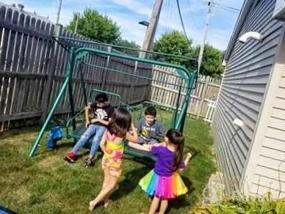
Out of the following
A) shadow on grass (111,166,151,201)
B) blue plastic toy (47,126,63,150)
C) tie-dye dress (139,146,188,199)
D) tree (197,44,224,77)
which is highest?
tree (197,44,224,77)

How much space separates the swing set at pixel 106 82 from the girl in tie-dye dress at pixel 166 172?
1.58 meters

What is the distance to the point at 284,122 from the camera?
5371mm

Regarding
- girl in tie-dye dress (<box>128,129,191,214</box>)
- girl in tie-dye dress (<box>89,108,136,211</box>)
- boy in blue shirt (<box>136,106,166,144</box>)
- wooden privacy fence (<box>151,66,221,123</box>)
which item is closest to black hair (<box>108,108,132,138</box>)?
girl in tie-dye dress (<box>89,108,136,211</box>)

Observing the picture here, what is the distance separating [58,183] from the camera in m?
5.62

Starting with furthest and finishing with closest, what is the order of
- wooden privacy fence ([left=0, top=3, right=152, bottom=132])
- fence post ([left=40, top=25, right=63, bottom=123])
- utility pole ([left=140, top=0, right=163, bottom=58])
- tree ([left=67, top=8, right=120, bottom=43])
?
tree ([left=67, top=8, right=120, bottom=43]) < utility pole ([left=140, top=0, right=163, bottom=58]) < fence post ([left=40, top=25, right=63, bottom=123]) < wooden privacy fence ([left=0, top=3, right=152, bottom=132])

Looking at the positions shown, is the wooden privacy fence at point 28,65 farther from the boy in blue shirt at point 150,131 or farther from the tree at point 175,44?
the tree at point 175,44

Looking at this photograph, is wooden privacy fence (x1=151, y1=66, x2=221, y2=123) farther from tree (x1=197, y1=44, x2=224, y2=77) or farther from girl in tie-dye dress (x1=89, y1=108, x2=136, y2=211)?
tree (x1=197, y1=44, x2=224, y2=77)

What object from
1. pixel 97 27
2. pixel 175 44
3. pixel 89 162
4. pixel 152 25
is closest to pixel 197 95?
pixel 152 25

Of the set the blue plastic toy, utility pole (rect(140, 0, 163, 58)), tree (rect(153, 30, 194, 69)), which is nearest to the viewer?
the blue plastic toy

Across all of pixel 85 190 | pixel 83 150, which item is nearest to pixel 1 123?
pixel 83 150

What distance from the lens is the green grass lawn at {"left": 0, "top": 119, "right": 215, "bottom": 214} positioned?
4902 mm

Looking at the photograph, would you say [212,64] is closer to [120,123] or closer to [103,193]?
[120,123]

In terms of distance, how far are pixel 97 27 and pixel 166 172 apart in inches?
2448

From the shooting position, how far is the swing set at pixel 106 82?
265 inches
